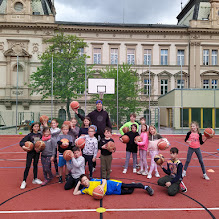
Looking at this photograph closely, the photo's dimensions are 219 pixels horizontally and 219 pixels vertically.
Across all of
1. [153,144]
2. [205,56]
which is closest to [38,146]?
[153,144]

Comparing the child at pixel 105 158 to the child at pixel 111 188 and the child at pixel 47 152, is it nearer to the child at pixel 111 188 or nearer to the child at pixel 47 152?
the child at pixel 111 188

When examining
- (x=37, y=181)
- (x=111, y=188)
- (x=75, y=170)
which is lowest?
(x=37, y=181)

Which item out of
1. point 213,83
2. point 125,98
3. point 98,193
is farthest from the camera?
point 213,83

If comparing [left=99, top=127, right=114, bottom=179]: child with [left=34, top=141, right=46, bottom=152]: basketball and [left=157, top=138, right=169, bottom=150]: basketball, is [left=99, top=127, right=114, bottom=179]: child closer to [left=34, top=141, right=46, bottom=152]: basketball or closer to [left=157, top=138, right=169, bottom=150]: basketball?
[left=157, top=138, right=169, bottom=150]: basketball

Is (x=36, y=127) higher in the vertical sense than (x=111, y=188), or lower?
higher

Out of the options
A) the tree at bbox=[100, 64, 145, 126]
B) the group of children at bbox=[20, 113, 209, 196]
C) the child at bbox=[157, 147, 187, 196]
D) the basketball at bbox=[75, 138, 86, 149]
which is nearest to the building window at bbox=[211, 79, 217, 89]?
the tree at bbox=[100, 64, 145, 126]

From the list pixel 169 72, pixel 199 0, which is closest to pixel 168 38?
pixel 169 72

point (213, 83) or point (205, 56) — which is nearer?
point (213, 83)

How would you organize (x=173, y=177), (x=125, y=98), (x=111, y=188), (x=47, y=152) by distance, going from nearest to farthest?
(x=111, y=188) → (x=173, y=177) → (x=47, y=152) → (x=125, y=98)

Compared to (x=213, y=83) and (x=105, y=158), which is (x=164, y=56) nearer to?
(x=213, y=83)

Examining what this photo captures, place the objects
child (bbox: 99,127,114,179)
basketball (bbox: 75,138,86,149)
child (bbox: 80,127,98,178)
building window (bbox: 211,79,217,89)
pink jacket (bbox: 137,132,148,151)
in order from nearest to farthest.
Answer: basketball (bbox: 75,138,86,149), child (bbox: 99,127,114,179), child (bbox: 80,127,98,178), pink jacket (bbox: 137,132,148,151), building window (bbox: 211,79,217,89)

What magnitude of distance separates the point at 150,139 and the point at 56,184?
317 centimetres

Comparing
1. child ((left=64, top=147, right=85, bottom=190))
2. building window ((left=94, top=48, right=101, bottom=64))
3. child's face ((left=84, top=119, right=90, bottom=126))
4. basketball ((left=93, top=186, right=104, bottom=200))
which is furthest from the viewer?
building window ((left=94, top=48, right=101, bottom=64))

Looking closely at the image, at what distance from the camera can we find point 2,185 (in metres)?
6.18
